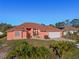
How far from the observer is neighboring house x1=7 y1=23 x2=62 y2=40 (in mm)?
67000

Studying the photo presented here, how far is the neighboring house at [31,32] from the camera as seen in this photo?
6700 cm

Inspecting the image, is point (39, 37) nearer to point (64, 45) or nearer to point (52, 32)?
point (52, 32)

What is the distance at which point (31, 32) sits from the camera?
2672 inches

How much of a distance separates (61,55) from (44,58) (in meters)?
3.93

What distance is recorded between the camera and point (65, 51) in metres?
27.7

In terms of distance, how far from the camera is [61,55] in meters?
27.5

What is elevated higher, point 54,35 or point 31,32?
point 31,32

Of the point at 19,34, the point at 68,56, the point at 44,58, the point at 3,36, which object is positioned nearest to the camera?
the point at 44,58

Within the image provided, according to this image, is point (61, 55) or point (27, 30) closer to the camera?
point (61, 55)

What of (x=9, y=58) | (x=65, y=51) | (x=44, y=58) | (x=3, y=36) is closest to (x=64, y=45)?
(x=65, y=51)

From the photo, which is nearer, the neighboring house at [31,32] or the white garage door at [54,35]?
the neighboring house at [31,32]

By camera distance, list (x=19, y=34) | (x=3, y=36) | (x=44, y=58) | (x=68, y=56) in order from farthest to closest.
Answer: (x=3, y=36) < (x=19, y=34) < (x=68, y=56) < (x=44, y=58)

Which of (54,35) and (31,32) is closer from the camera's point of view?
(31,32)

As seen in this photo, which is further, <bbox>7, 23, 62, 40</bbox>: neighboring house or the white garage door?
the white garage door
